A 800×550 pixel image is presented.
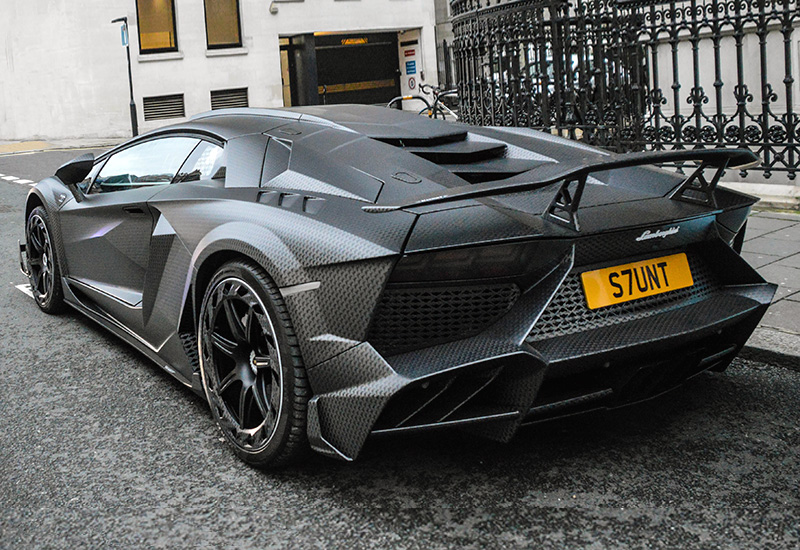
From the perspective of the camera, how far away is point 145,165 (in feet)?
14.4

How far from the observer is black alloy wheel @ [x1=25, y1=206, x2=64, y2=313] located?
17.7ft

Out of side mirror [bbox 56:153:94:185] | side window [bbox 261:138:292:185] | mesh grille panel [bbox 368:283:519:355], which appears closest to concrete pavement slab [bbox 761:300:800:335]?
mesh grille panel [bbox 368:283:519:355]

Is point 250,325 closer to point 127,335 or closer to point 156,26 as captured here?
point 127,335

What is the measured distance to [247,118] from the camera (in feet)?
13.0

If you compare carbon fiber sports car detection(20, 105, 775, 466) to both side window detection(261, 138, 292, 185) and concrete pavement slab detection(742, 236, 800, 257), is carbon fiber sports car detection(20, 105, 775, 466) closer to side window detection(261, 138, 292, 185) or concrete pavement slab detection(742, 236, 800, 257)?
side window detection(261, 138, 292, 185)

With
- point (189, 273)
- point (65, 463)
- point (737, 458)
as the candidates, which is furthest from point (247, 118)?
point (737, 458)

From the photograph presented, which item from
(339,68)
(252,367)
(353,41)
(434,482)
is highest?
(353,41)

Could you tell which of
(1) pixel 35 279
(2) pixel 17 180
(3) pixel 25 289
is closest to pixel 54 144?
(2) pixel 17 180

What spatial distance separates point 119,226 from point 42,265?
63.8 inches

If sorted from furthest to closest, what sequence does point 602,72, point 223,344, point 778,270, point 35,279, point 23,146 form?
point 23,146
point 602,72
point 35,279
point 778,270
point 223,344

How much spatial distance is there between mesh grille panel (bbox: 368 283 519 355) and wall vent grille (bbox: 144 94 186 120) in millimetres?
26677

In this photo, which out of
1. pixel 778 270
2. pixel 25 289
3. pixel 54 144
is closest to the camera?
pixel 778 270

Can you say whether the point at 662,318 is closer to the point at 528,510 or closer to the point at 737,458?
the point at 737,458

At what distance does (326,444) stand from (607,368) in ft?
2.96
